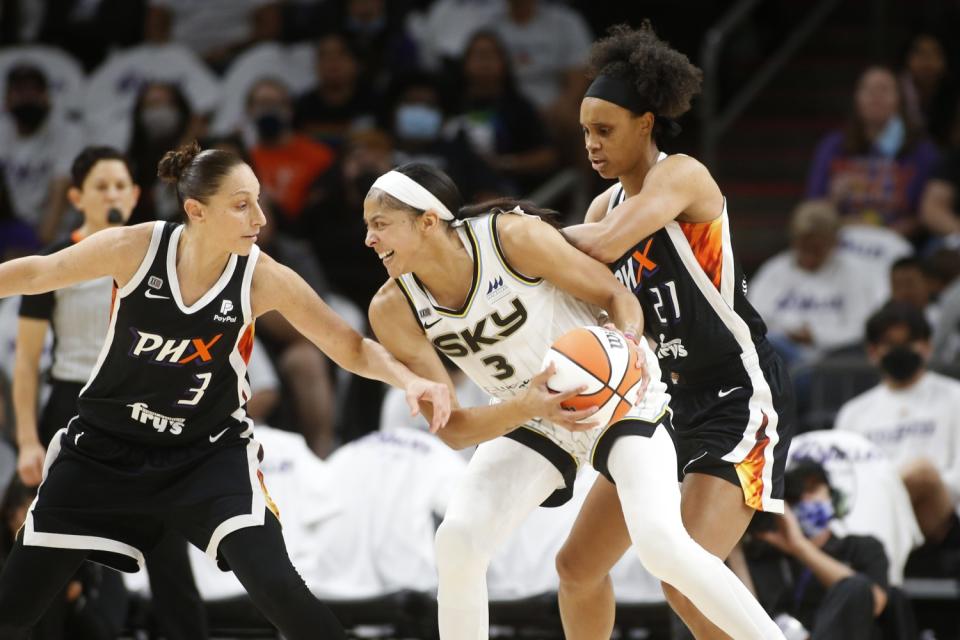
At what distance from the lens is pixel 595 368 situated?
452 centimetres

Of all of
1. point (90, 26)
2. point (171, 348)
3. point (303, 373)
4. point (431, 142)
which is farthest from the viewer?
point (90, 26)

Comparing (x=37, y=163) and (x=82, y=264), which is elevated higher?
(x=37, y=163)

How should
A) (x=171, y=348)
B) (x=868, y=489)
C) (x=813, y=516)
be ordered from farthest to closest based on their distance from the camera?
(x=868, y=489) < (x=813, y=516) < (x=171, y=348)

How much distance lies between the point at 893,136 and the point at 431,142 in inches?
113

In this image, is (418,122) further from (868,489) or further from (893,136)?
(868,489)

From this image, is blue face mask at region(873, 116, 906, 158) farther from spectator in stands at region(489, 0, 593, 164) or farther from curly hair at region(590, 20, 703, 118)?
curly hair at region(590, 20, 703, 118)

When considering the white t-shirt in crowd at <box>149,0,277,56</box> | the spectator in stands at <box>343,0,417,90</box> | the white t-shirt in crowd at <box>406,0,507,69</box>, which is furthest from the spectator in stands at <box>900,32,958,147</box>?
the white t-shirt in crowd at <box>149,0,277,56</box>

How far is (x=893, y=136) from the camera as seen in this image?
9734mm

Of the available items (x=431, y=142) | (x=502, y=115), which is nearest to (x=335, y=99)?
(x=431, y=142)

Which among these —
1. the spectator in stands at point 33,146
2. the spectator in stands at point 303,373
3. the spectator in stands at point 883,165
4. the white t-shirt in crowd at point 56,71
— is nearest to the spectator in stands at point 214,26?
the white t-shirt in crowd at point 56,71

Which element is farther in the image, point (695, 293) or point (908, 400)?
point (908, 400)

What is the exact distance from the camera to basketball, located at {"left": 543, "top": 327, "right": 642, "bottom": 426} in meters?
4.52

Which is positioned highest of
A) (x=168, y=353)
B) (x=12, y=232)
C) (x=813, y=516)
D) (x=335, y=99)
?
(x=335, y=99)

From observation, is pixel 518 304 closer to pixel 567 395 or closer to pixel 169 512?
pixel 567 395
